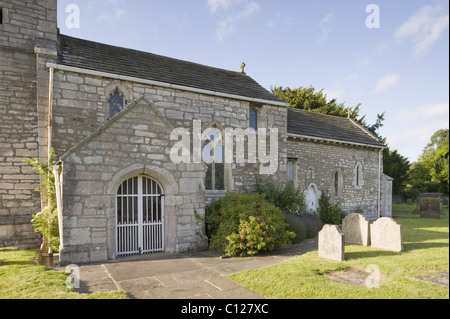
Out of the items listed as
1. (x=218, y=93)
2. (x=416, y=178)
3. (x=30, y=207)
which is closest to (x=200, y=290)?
(x=30, y=207)

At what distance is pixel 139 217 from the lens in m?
8.70

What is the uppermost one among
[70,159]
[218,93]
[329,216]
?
[218,93]

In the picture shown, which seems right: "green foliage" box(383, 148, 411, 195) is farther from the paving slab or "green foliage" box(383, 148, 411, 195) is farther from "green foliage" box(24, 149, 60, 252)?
"green foliage" box(24, 149, 60, 252)

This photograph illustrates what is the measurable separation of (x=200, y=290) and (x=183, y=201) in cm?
354

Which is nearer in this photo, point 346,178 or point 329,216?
point 329,216

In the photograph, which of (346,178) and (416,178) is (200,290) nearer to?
(346,178)

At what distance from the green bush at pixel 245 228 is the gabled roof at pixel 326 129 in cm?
694

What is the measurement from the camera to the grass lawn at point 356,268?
527 cm

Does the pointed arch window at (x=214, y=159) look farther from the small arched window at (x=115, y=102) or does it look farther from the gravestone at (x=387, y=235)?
the gravestone at (x=387, y=235)

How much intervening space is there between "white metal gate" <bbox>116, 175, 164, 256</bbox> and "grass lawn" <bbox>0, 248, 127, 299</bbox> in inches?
83.5

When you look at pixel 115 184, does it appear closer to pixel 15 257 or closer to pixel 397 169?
pixel 15 257

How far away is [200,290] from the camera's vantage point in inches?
226

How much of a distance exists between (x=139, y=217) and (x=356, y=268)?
6043 millimetres
